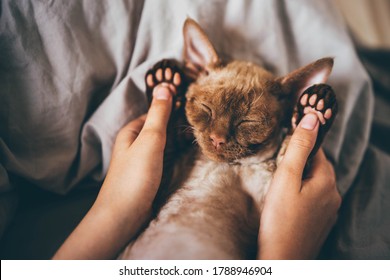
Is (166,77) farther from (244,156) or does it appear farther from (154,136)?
(244,156)

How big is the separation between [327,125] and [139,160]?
683 mm

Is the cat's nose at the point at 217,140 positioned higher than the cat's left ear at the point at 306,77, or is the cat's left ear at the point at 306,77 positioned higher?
the cat's left ear at the point at 306,77

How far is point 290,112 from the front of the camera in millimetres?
1143

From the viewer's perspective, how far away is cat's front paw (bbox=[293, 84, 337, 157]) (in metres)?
1.01

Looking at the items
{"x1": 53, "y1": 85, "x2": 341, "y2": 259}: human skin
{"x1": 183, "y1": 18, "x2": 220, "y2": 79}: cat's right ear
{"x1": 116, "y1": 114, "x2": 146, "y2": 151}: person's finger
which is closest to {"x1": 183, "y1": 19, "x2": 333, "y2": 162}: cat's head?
{"x1": 183, "y1": 18, "x2": 220, "y2": 79}: cat's right ear

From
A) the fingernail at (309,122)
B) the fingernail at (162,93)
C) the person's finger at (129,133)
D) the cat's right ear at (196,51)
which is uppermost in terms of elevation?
the cat's right ear at (196,51)

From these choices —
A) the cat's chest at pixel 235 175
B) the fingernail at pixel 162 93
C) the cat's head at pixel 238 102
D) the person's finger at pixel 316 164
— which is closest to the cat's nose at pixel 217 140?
the cat's head at pixel 238 102

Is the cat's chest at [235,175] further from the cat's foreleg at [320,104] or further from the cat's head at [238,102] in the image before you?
the cat's foreleg at [320,104]

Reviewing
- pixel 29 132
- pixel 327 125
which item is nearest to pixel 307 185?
pixel 327 125

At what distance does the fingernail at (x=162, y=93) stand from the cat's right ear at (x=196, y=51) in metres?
0.16

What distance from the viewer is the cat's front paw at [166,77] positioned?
1112 millimetres
